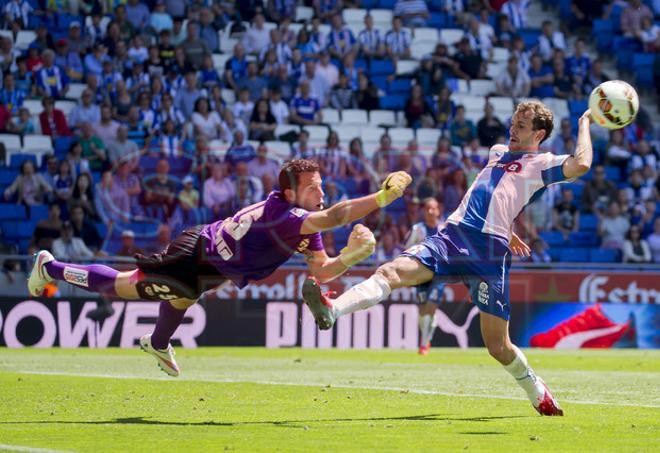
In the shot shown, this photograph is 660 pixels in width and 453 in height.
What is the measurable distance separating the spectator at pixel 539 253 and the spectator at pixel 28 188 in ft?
30.6

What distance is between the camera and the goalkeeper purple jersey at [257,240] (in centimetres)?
957

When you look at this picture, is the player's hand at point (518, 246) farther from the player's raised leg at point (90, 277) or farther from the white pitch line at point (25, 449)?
the white pitch line at point (25, 449)

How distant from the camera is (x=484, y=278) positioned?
31.7 ft

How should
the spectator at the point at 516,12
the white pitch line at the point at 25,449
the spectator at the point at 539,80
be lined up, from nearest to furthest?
the white pitch line at the point at 25,449 < the spectator at the point at 539,80 < the spectator at the point at 516,12

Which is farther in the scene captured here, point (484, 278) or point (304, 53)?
point (304, 53)

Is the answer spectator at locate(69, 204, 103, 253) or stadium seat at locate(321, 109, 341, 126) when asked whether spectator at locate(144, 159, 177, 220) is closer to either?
spectator at locate(69, 204, 103, 253)

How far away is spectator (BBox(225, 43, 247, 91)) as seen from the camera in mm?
25484

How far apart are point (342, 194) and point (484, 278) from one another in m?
13.5

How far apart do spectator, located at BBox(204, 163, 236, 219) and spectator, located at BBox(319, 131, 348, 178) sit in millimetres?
2012

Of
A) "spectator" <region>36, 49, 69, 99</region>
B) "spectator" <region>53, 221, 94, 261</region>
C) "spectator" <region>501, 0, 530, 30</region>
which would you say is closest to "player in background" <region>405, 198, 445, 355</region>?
"spectator" <region>53, 221, 94, 261</region>

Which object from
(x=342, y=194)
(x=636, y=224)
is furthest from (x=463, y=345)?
(x=636, y=224)

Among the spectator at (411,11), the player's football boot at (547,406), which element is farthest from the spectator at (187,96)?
the player's football boot at (547,406)

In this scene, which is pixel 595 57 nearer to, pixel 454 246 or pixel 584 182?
pixel 584 182

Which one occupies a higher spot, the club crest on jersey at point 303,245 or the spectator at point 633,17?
the spectator at point 633,17
